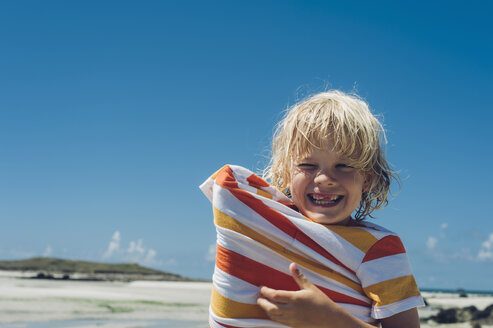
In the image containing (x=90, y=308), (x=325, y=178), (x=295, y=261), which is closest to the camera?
(x=295, y=261)

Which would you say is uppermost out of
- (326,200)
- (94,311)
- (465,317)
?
(465,317)

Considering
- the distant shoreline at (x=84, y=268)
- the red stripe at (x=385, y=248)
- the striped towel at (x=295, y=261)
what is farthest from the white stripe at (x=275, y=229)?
the distant shoreline at (x=84, y=268)

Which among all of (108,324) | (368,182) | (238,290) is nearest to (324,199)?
(368,182)

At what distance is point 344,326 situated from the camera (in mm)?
1596

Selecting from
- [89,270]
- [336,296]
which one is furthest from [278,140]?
[89,270]

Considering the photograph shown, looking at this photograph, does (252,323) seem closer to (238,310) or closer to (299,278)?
(238,310)

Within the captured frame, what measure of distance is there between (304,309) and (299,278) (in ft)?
0.34

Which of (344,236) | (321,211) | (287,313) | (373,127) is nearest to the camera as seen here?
(287,313)

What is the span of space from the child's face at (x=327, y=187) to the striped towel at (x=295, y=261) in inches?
4.0

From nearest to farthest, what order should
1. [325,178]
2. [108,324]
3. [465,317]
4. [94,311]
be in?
1. [325,178]
2. [108,324]
3. [94,311]
4. [465,317]

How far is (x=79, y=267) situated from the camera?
1077 inches

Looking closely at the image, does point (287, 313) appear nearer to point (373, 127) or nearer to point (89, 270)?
point (373, 127)

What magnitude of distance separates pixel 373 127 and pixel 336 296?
73cm

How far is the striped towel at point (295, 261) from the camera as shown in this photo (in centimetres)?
164
